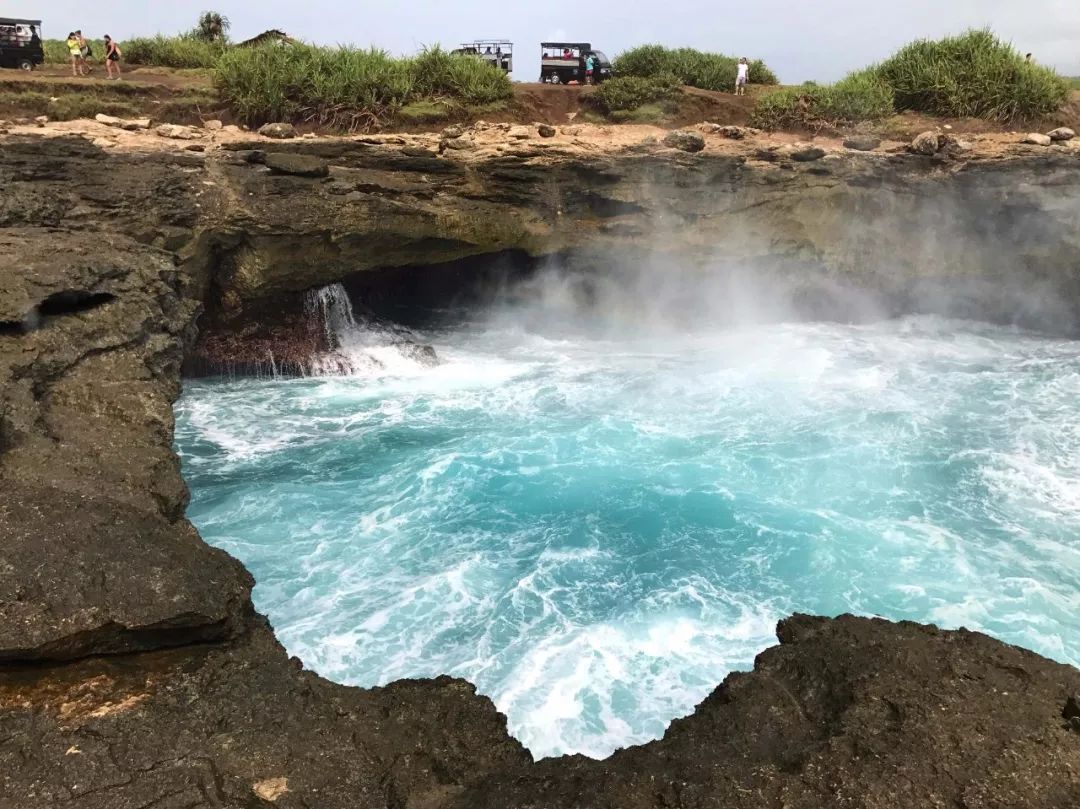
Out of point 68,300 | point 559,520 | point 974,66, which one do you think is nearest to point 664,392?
point 559,520

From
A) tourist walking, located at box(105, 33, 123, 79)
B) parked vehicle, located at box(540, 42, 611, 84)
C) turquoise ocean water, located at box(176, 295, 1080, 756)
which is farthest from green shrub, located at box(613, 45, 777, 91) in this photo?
tourist walking, located at box(105, 33, 123, 79)

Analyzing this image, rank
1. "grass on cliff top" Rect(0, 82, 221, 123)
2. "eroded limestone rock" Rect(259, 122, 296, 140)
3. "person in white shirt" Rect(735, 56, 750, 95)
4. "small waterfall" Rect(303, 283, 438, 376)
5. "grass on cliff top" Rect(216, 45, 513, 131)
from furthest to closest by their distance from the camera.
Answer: "person in white shirt" Rect(735, 56, 750, 95) < "grass on cliff top" Rect(216, 45, 513, 131) < "eroded limestone rock" Rect(259, 122, 296, 140) < "grass on cliff top" Rect(0, 82, 221, 123) < "small waterfall" Rect(303, 283, 438, 376)

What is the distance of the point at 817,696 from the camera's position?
3.67 metres

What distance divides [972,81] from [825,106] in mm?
3622

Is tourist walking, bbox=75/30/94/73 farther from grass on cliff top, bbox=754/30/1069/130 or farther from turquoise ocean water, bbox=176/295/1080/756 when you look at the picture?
grass on cliff top, bbox=754/30/1069/130

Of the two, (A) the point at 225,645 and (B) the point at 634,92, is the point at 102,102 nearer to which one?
(B) the point at 634,92

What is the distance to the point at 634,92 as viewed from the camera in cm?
1805

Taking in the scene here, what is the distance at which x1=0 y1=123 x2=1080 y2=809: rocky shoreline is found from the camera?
3219 millimetres

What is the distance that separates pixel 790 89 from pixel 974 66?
159 inches

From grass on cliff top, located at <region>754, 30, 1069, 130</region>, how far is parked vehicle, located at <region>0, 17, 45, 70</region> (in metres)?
16.4

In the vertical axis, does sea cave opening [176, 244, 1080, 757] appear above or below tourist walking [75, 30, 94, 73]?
below

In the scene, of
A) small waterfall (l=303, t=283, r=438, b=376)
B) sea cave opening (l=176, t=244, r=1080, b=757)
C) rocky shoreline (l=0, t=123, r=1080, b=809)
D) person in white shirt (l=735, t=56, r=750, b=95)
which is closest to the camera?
rocky shoreline (l=0, t=123, r=1080, b=809)

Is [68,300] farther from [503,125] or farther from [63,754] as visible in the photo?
[503,125]

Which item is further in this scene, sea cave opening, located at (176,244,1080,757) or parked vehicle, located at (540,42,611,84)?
parked vehicle, located at (540,42,611,84)
